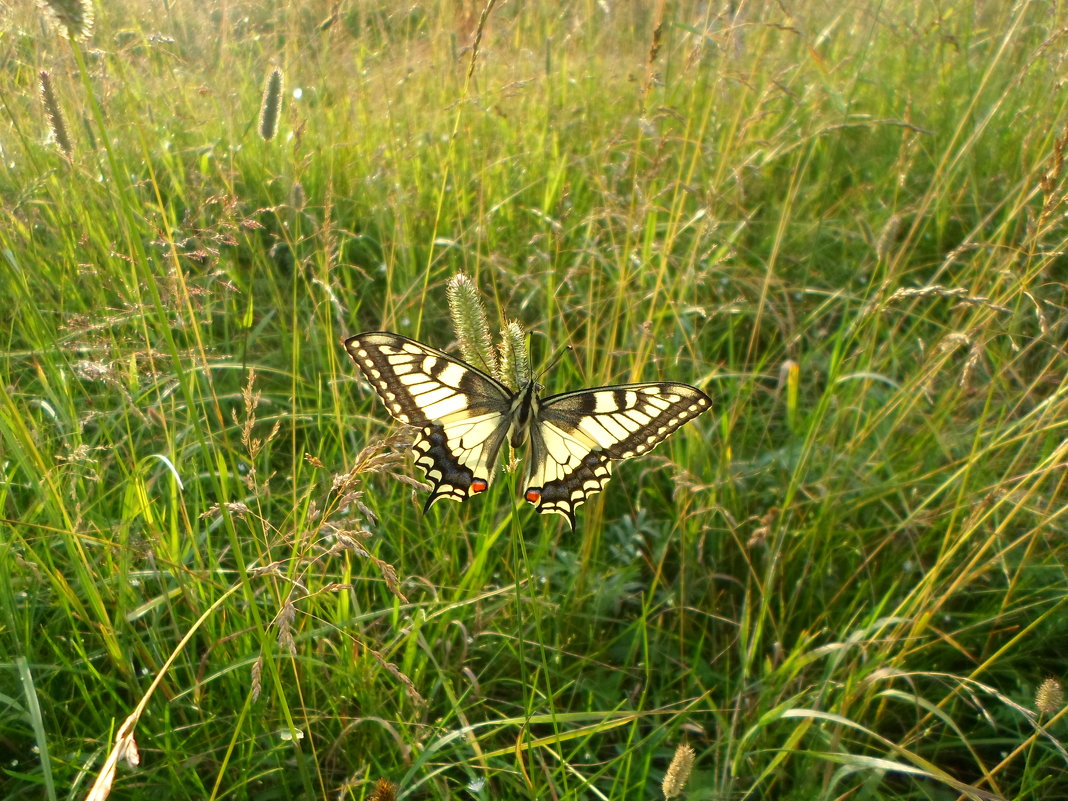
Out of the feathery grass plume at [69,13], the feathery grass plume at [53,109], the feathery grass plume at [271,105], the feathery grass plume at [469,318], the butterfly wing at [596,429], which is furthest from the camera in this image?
the feathery grass plume at [271,105]

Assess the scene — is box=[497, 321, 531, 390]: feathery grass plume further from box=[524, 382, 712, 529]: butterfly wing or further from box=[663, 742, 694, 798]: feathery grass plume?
box=[663, 742, 694, 798]: feathery grass plume

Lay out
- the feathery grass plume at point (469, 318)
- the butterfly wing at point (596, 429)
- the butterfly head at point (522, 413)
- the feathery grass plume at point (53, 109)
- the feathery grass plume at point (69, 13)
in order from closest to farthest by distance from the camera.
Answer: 1. the feathery grass plume at point (69, 13)
2. the feathery grass plume at point (469, 318)
3. the butterfly head at point (522, 413)
4. the butterfly wing at point (596, 429)
5. the feathery grass plume at point (53, 109)

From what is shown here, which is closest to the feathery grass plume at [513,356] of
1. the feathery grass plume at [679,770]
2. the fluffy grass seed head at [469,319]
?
the fluffy grass seed head at [469,319]

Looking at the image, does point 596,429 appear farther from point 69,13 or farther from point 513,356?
point 69,13

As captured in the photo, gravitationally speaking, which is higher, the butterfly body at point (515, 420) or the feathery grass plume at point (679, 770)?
the butterfly body at point (515, 420)

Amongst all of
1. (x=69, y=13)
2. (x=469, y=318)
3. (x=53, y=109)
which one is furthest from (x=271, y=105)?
(x=469, y=318)

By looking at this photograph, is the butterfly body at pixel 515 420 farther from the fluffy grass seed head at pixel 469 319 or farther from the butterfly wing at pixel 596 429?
the fluffy grass seed head at pixel 469 319

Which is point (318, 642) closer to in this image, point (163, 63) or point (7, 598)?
point (7, 598)

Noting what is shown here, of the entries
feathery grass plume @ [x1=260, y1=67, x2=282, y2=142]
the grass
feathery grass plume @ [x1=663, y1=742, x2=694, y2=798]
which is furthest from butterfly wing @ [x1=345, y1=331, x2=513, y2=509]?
feathery grass plume @ [x1=260, y1=67, x2=282, y2=142]
